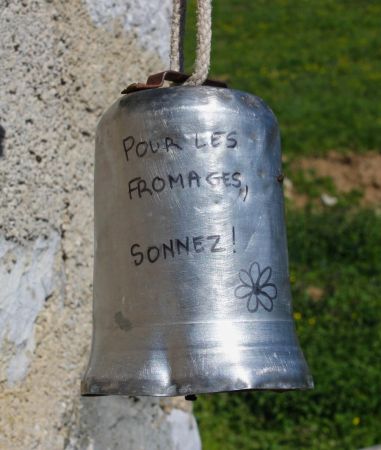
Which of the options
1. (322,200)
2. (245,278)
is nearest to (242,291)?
(245,278)

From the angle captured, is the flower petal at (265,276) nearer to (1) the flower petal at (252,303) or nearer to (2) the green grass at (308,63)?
(1) the flower petal at (252,303)

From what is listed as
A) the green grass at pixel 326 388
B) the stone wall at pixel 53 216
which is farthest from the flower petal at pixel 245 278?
the green grass at pixel 326 388

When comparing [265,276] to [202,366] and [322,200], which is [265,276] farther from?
[322,200]

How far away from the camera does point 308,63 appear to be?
8.06 meters

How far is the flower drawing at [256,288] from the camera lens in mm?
1004

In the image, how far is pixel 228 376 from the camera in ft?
3.14

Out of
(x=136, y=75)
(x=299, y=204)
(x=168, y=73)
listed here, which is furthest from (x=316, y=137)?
(x=168, y=73)

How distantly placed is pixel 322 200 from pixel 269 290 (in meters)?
4.67

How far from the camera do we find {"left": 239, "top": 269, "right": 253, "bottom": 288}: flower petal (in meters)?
1.00

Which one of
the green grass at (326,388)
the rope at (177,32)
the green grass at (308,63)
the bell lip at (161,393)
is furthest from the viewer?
the green grass at (308,63)

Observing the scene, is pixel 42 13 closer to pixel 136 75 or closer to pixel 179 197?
pixel 136 75

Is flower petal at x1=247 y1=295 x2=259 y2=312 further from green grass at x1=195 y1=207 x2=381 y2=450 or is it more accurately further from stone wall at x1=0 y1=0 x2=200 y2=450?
green grass at x1=195 y1=207 x2=381 y2=450

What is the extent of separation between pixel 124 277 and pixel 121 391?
14cm

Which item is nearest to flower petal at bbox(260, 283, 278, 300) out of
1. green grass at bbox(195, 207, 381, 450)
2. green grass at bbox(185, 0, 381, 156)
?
green grass at bbox(195, 207, 381, 450)
